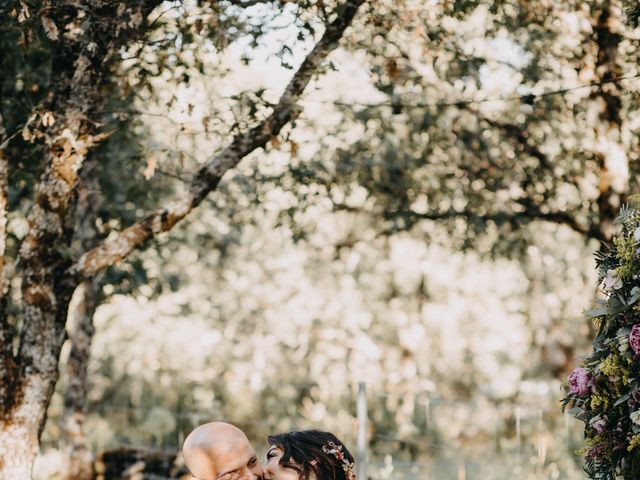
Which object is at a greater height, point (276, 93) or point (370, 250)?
point (370, 250)

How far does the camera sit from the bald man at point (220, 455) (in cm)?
369

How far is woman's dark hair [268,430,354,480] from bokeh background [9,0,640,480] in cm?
190

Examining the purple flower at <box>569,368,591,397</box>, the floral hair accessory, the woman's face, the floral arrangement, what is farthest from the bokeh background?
the woman's face

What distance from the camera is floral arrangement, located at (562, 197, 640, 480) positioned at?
4.34 m

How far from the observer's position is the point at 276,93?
25.9ft

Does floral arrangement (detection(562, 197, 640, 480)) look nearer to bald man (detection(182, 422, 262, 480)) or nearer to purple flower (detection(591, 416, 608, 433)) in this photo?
purple flower (detection(591, 416, 608, 433))

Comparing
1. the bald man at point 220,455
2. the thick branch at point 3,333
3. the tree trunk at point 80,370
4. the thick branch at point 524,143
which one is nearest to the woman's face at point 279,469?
the bald man at point 220,455

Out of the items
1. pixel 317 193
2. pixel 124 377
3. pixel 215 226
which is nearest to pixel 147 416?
pixel 215 226

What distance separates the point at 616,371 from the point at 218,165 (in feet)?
11.5

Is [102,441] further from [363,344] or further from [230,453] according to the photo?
[230,453]

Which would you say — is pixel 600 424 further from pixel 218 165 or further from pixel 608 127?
pixel 608 127

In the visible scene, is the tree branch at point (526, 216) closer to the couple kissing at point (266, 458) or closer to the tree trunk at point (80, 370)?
the tree trunk at point (80, 370)

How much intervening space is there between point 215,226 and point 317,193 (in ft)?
20.3

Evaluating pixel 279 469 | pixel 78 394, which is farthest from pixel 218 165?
pixel 78 394
